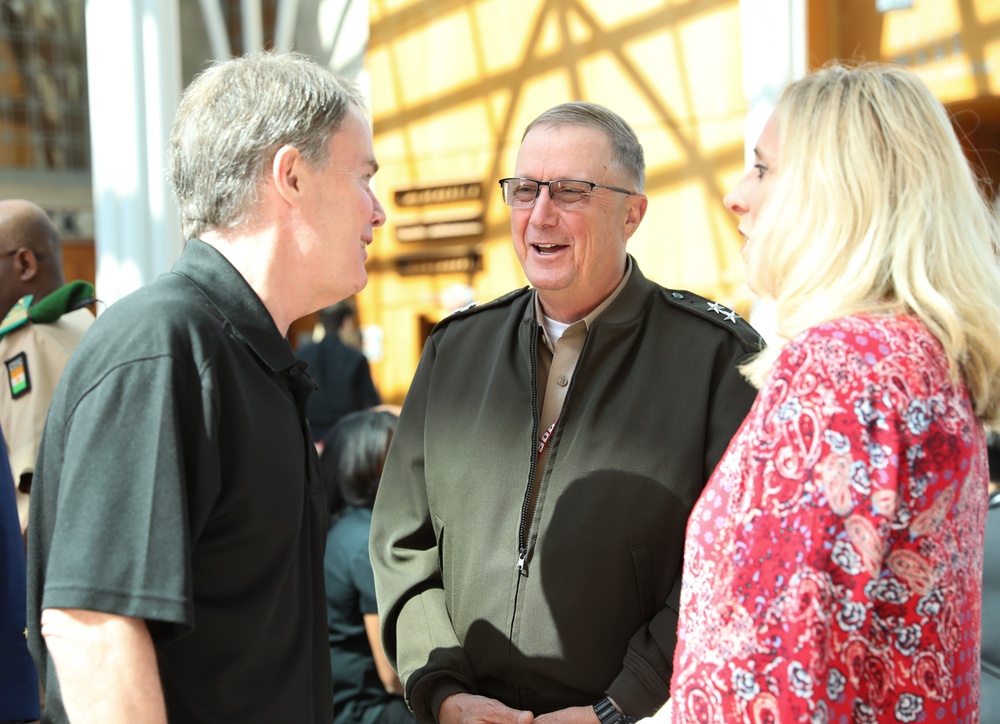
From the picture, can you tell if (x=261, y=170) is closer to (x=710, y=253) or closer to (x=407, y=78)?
(x=710, y=253)

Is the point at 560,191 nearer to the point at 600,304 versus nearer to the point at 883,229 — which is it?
the point at 600,304

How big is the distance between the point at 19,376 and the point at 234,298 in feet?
7.16

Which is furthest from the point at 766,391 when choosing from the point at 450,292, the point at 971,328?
the point at 450,292

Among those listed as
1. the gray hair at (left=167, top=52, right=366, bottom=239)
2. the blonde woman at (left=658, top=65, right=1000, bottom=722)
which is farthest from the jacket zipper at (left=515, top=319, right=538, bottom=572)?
the gray hair at (left=167, top=52, right=366, bottom=239)

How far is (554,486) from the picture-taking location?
6.80 feet

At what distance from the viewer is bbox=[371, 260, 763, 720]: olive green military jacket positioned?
6.57 ft

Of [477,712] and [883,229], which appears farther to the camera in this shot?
[477,712]

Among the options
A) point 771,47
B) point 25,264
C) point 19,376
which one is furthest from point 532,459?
point 771,47

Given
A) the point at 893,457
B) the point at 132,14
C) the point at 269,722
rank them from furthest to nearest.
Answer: the point at 132,14
the point at 269,722
the point at 893,457

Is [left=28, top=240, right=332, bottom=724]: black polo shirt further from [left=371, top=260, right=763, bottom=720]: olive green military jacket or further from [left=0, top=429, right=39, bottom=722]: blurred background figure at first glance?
[left=0, top=429, right=39, bottom=722]: blurred background figure

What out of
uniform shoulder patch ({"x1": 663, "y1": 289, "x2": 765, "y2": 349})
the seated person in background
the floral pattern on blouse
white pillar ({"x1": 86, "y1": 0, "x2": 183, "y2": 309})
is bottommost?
the seated person in background

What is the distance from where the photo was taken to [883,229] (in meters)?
1.32

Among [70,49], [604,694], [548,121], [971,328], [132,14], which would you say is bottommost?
[604,694]

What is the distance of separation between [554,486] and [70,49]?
11.4 meters
